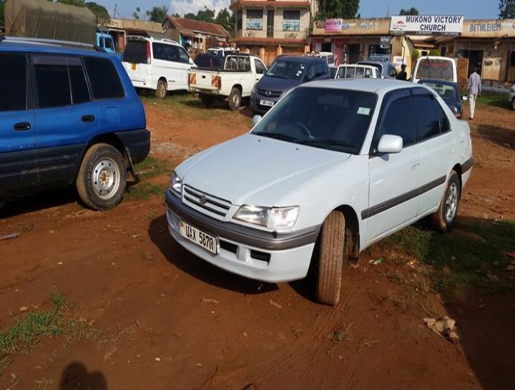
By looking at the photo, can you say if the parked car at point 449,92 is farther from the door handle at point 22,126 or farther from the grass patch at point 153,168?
the door handle at point 22,126

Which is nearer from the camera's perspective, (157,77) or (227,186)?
(227,186)

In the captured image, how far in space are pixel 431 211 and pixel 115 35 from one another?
42.5 m

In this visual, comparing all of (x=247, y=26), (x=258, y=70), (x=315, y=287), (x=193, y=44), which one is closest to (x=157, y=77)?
(x=258, y=70)

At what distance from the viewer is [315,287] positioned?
12.2 feet

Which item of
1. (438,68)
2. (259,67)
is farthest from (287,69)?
(438,68)

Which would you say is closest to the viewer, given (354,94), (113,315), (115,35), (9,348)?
(9,348)

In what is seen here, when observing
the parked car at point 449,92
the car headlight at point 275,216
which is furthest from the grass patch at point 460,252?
the parked car at point 449,92

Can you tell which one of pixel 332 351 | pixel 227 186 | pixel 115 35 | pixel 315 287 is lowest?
pixel 332 351

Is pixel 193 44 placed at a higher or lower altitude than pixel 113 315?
higher

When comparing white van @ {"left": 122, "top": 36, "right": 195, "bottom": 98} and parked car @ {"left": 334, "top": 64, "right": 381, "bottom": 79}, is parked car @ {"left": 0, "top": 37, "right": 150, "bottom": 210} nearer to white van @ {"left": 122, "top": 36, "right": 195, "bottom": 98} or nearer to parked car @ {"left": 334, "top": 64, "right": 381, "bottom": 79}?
white van @ {"left": 122, "top": 36, "right": 195, "bottom": 98}

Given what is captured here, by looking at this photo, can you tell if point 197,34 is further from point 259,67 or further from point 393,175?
point 393,175

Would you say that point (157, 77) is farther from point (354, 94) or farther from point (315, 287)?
point (315, 287)

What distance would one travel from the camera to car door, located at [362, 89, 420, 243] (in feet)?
13.2

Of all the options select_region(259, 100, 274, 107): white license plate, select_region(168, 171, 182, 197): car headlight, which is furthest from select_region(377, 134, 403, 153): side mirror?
select_region(259, 100, 274, 107): white license plate
